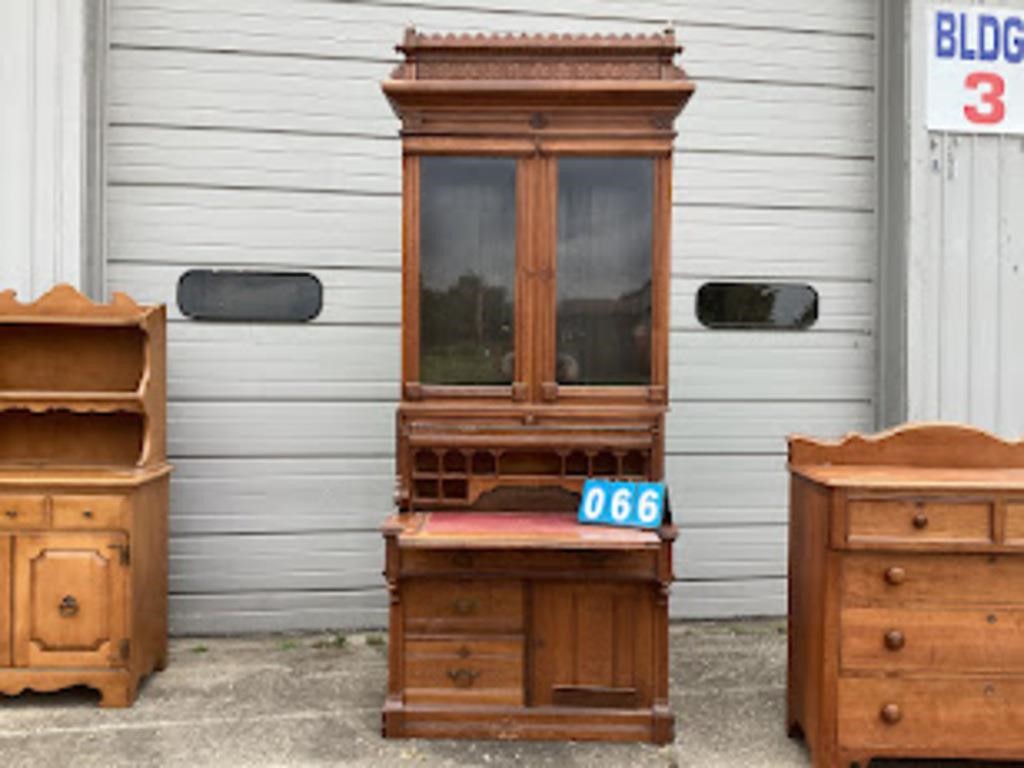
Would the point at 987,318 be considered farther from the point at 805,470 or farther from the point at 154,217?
the point at 154,217

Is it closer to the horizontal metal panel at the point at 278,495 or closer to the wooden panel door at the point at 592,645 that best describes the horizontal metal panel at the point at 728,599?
the wooden panel door at the point at 592,645

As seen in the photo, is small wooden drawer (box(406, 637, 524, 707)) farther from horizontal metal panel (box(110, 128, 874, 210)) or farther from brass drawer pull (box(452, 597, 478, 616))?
horizontal metal panel (box(110, 128, 874, 210))

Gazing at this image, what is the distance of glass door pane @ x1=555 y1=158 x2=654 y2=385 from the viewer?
334 cm

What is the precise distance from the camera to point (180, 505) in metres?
4.36

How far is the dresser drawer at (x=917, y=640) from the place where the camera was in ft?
9.49

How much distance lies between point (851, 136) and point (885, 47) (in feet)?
1.69

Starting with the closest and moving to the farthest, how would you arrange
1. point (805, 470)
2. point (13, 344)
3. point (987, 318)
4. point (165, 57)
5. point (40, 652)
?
point (805, 470) → point (40, 652) → point (13, 344) → point (165, 57) → point (987, 318)

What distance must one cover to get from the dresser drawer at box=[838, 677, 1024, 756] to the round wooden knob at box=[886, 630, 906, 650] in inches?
4.7

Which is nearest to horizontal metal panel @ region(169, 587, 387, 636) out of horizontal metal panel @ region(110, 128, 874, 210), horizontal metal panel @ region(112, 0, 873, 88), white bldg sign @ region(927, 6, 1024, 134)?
horizontal metal panel @ region(110, 128, 874, 210)

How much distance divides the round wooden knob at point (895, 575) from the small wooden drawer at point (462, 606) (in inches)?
51.4

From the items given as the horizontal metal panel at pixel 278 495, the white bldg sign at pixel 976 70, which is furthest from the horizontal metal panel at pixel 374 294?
the white bldg sign at pixel 976 70

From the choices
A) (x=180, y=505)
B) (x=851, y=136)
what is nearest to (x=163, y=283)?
(x=180, y=505)

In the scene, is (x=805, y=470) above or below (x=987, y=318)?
below

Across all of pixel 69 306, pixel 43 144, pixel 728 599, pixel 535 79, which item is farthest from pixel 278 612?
pixel 535 79
